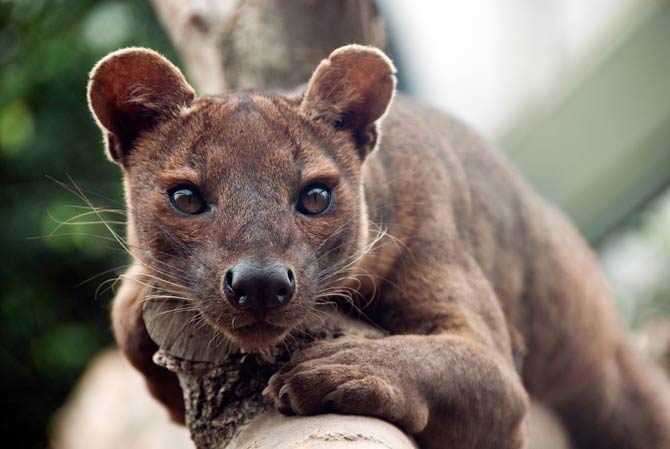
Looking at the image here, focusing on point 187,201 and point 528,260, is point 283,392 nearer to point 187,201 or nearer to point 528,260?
point 187,201

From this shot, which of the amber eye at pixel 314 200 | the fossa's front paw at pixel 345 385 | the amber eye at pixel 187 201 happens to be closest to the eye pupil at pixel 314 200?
the amber eye at pixel 314 200

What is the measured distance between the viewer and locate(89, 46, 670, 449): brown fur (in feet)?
10.3

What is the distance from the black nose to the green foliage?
3.98 metres

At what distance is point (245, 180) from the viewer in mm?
3240

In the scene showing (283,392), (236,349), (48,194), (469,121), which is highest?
(283,392)

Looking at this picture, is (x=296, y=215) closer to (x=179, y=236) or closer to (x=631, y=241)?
(x=179, y=236)

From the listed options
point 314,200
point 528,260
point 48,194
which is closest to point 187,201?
point 314,200

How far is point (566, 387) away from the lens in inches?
212

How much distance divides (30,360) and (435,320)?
16.4 ft

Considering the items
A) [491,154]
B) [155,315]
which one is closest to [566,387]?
[491,154]

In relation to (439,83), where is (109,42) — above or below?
below

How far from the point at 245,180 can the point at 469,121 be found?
379 centimetres

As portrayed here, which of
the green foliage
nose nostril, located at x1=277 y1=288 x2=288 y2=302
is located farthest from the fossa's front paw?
the green foliage

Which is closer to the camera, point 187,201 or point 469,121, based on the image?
point 187,201
